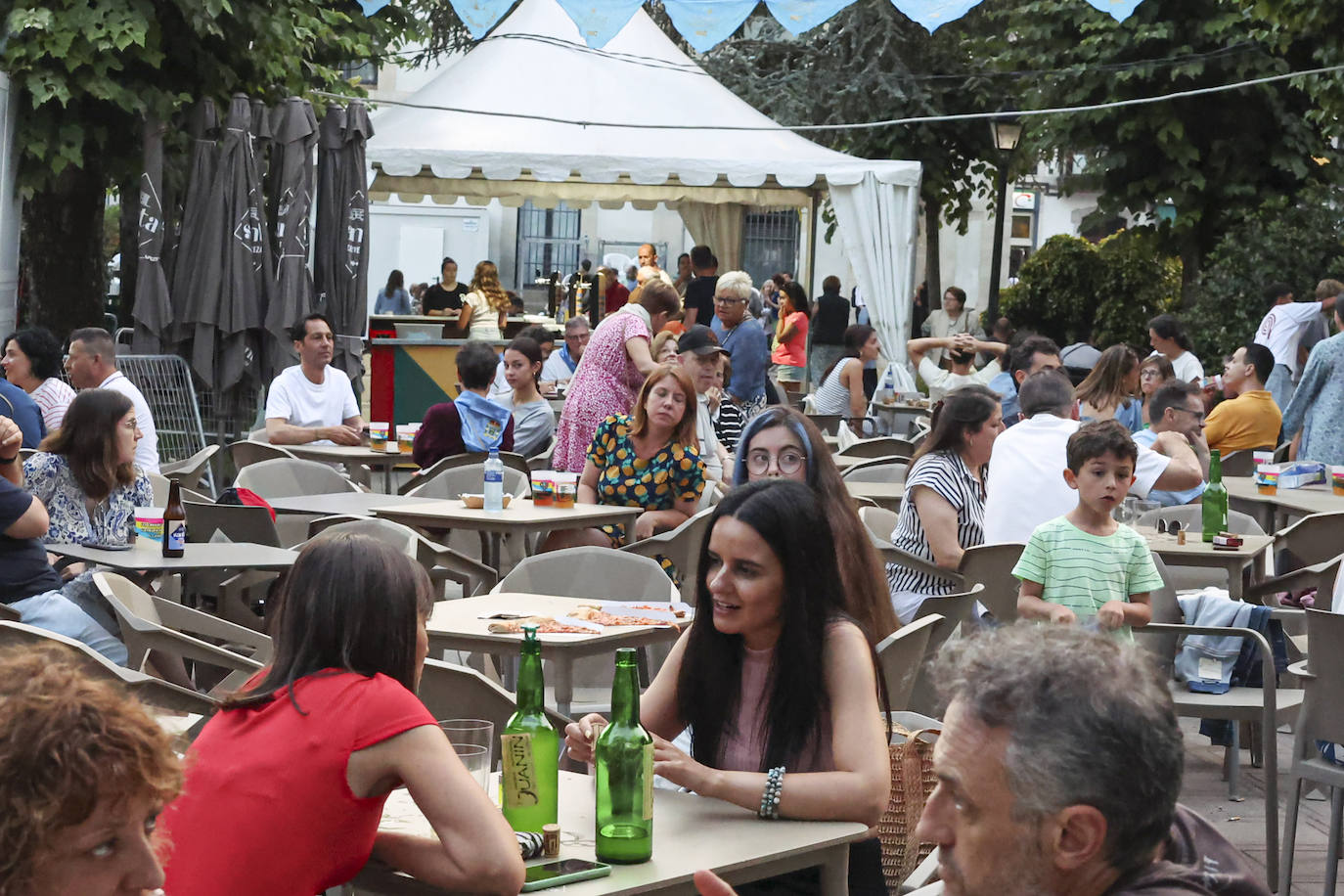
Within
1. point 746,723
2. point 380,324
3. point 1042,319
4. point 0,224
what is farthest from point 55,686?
point 1042,319

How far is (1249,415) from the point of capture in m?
9.87

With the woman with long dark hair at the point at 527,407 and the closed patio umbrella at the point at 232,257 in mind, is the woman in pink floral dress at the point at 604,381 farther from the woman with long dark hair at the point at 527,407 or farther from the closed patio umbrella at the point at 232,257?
the closed patio umbrella at the point at 232,257

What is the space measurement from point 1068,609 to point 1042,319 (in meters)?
17.3

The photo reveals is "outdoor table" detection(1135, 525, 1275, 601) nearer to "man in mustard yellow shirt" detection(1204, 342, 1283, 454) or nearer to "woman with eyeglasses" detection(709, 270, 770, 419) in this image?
"man in mustard yellow shirt" detection(1204, 342, 1283, 454)

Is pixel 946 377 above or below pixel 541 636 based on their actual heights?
above

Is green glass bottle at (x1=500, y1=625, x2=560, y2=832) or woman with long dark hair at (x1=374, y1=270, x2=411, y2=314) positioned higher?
woman with long dark hair at (x1=374, y1=270, x2=411, y2=314)

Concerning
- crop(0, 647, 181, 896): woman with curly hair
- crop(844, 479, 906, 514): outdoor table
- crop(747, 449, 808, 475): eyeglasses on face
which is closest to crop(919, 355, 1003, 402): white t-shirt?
crop(844, 479, 906, 514): outdoor table

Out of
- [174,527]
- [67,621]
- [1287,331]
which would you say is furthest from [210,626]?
[1287,331]

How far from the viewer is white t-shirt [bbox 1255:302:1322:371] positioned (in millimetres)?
14289

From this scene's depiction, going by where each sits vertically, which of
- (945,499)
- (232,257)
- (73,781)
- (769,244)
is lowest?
(945,499)

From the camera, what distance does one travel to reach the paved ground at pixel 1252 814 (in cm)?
539

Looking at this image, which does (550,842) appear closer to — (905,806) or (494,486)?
(905,806)

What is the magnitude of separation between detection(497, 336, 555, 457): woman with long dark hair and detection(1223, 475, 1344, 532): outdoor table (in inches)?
150

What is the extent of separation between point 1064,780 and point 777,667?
1546 mm
